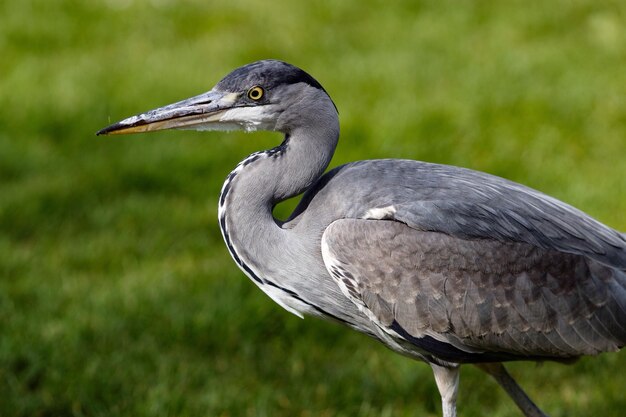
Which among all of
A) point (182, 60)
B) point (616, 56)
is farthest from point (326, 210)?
point (616, 56)

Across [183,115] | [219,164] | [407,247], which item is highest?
[183,115]

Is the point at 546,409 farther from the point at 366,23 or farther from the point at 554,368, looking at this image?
the point at 366,23

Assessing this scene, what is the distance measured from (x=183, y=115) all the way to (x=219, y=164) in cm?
291

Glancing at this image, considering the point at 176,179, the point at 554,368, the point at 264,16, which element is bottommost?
the point at 554,368

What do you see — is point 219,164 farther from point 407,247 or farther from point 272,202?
point 407,247

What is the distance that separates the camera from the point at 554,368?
521 centimetres

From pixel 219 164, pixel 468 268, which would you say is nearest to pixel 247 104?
pixel 468 268

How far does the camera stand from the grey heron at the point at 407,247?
383cm

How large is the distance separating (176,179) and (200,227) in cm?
57

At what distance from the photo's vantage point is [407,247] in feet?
12.5

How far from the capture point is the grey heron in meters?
3.83

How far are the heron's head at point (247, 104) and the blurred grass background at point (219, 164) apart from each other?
138 cm

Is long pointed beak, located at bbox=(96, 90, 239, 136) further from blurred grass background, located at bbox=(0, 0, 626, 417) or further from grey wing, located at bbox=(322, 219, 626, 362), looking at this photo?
blurred grass background, located at bbox=(0, 0, 626, 417)

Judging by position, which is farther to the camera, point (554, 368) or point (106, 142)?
point (106, 142)
